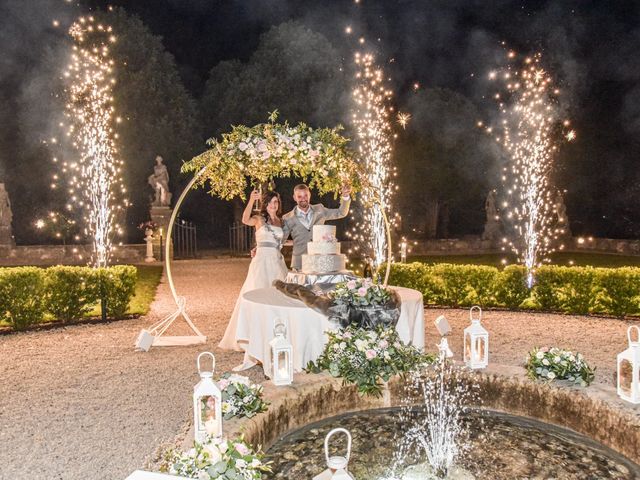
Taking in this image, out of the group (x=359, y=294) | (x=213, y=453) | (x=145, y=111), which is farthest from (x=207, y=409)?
(x=145, y=111)

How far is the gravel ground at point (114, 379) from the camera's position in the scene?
175 inches

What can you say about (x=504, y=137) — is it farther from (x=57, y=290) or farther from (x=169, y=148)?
(x=57, y=290)

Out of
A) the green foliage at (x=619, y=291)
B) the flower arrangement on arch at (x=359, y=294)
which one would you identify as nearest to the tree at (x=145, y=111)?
the green foliage at (x=619, y=291)

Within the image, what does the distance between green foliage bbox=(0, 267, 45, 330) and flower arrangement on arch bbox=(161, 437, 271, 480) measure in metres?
7.84

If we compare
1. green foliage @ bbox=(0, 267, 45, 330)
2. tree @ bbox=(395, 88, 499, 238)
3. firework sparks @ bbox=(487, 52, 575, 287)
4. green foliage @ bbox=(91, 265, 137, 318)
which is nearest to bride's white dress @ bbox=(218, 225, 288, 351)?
green foliage @ bbox=(91, 265, 137, 318)

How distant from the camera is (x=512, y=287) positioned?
1122cm

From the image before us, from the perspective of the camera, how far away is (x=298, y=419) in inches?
197

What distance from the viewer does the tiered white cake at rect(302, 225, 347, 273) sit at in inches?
254

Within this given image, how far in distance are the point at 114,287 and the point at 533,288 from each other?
7895mm

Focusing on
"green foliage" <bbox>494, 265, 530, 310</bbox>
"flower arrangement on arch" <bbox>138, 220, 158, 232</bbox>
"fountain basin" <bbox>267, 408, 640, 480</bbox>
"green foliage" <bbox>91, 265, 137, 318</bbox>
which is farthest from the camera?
"flower arrangement on arch" <bbox>138, 220, 158, 232</bbox>

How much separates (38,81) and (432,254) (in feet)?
67.0

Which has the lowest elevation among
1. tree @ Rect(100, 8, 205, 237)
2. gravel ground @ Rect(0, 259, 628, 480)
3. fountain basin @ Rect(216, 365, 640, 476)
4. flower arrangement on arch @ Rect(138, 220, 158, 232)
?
gravel ground @ Rect(0, 259, 628, 480)

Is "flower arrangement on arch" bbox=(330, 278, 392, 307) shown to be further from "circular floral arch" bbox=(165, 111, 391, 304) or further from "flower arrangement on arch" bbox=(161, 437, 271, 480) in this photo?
"flower arrangement on arch" bbox=(161, 437, 271, 480)

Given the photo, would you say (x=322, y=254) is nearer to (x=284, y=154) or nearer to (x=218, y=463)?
(x=284, y=154)
